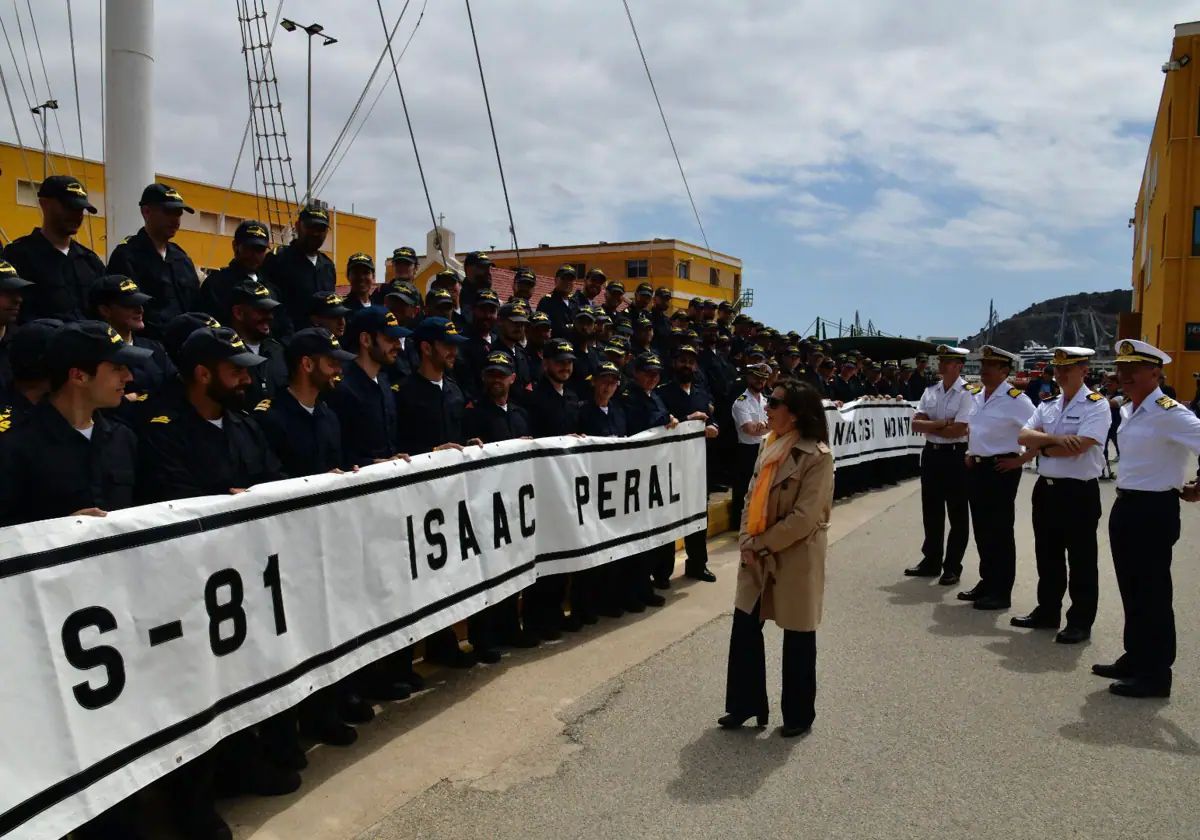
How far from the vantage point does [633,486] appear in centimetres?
680

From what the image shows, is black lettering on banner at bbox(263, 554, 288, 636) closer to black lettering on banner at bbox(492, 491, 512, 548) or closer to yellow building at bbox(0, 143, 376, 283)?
black lettering on banner at bbox(492, 491, 512, 548)

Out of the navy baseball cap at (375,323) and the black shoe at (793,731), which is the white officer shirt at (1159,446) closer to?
the black shoe at (793,731)

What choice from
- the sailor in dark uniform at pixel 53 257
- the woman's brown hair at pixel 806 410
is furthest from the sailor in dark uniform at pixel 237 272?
the woman's brown hair at pixel 806 410

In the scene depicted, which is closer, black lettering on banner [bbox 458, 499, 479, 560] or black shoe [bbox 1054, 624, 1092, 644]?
black lettering on banner [bbox 458, 499, 479, 560]

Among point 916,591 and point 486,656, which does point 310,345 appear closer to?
point 486,656

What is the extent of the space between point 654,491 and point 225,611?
403cm

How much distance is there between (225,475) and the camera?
3.80 m

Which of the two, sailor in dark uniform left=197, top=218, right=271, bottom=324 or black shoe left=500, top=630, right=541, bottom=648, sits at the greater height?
sailor in dark uniform left=197, top=218, right=271, bottom=324

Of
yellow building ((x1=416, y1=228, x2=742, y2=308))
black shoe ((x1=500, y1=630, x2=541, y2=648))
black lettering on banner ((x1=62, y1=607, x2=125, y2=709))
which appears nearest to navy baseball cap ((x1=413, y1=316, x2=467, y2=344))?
black shoe ((x1=500, y1=630, x2=541, y2=648))

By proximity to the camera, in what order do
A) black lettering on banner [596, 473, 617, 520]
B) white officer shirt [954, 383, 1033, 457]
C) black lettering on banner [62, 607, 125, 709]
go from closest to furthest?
black lettering on banner [62, 607, 125, 709], black lettering on banner [596, 473, 617, 520], white officer shirt [954, 383, 1033, 457]

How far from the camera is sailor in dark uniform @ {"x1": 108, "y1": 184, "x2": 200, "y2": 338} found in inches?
221

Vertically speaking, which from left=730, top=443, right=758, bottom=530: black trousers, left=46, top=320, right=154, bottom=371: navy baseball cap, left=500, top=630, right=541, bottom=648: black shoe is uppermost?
left=46, top=320, right=154, bottom=371: navy baseball cap

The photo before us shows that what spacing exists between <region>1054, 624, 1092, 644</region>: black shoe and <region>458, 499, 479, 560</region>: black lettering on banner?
4066mm

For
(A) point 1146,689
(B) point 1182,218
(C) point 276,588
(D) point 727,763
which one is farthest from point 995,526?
(B) point 1182,218
